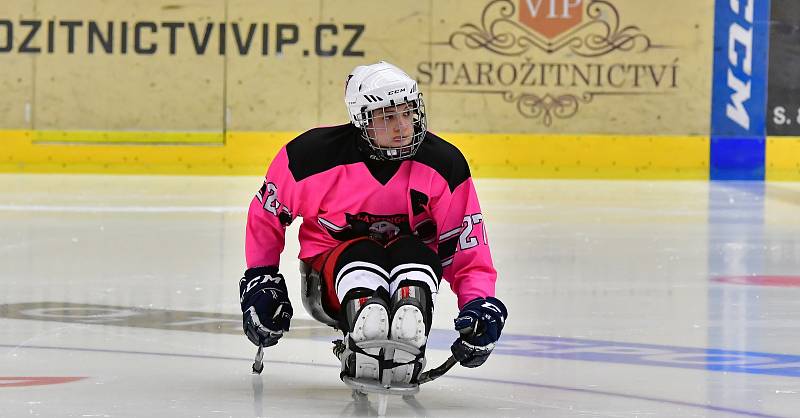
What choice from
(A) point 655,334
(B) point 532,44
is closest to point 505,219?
(A) point 655,334

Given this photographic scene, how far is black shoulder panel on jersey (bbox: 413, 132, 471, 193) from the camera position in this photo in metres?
3.57

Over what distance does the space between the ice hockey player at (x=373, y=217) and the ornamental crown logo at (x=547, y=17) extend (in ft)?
35.4

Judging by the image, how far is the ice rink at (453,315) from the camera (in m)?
3.51

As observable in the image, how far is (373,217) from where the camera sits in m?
3.56

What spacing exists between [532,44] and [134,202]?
5.22 meters

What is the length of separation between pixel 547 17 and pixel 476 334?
11161 millimetres

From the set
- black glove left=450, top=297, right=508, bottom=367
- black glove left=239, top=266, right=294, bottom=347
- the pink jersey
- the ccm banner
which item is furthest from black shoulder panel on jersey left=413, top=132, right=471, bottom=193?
the ccm banner

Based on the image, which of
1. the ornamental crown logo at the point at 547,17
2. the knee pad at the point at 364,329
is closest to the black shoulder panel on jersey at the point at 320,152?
the knee pad at the point at 364,329

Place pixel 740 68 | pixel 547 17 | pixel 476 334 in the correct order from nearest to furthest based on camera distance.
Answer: pixel 476 334 < pixel 547 17 < pixel 740 68

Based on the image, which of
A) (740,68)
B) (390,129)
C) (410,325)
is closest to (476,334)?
(410,325)

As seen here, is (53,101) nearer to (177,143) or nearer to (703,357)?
(177,143)

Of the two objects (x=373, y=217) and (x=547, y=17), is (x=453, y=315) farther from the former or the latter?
(x=547, y=17)

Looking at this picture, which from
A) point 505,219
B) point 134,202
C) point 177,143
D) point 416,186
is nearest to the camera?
point 416,186

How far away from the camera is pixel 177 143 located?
14000mm
